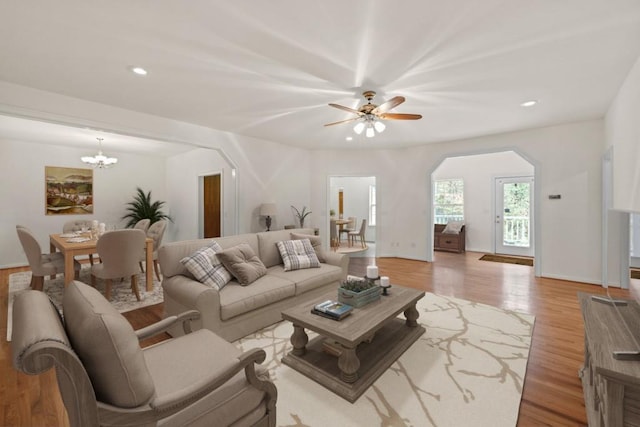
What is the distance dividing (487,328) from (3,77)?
5.66m

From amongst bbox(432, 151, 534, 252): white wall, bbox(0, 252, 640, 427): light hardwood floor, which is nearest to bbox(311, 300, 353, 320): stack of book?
bbox(0, 252, 640, 427): light hardwood floor

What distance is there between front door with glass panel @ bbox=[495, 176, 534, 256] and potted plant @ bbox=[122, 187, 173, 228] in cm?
871

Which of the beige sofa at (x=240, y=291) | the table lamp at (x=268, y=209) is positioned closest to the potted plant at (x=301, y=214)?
the table lamp at (x=268, y=209)

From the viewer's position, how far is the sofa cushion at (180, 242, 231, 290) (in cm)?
272

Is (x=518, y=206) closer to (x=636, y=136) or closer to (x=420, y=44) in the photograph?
(x=636, y=136)

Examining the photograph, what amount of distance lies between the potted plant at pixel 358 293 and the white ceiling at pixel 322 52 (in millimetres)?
2012

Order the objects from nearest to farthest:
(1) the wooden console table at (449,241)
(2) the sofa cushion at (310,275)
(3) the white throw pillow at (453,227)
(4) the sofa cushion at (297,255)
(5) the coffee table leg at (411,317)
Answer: (5) the coffee table leg at (411,317), (2) the sofa cushion at (310,275), (4) the sofa cushion at (297,255), (1) the wooden console table at (449,241), (3) the white throw pillow at (453,227)

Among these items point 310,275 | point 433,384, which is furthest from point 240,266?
point 433,384

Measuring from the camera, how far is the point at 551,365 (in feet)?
7.48

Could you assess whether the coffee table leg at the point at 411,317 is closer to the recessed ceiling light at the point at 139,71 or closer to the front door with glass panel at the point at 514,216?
the recessed ceiling light at the point at 139,71

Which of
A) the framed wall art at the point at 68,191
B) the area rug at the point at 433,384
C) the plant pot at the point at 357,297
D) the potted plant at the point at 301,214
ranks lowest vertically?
the area rug at the point at 433,384

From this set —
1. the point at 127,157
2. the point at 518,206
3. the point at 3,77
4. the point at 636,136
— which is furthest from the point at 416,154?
the point at 127,157

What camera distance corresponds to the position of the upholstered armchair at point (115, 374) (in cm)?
91

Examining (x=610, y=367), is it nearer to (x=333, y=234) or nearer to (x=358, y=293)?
Result: (x=358, y=293)
